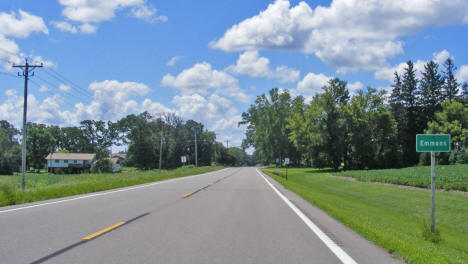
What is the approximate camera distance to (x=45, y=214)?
1066 centimetres

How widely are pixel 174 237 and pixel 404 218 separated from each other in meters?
12.4

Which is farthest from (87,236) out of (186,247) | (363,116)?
(363,116)

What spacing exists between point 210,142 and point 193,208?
12889cm

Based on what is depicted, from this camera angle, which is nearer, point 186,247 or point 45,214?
point 186,247

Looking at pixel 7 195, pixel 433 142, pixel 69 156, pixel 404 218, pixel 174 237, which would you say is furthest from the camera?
pixel 69 156

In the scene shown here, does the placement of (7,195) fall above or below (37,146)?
below

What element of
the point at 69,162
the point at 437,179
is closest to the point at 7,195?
the point at 437,179

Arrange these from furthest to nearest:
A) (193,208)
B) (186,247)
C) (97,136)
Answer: (97,136) → (193,208) → (186,247)

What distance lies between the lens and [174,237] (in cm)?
761

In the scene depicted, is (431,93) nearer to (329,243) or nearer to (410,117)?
(410,117)

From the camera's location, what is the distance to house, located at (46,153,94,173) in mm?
105062

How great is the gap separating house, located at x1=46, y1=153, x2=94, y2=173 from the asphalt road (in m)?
100

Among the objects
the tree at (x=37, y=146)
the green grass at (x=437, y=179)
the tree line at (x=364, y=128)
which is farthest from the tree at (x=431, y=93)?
the tree at (x=37, y=146)

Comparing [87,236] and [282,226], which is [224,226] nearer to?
[282,226]
